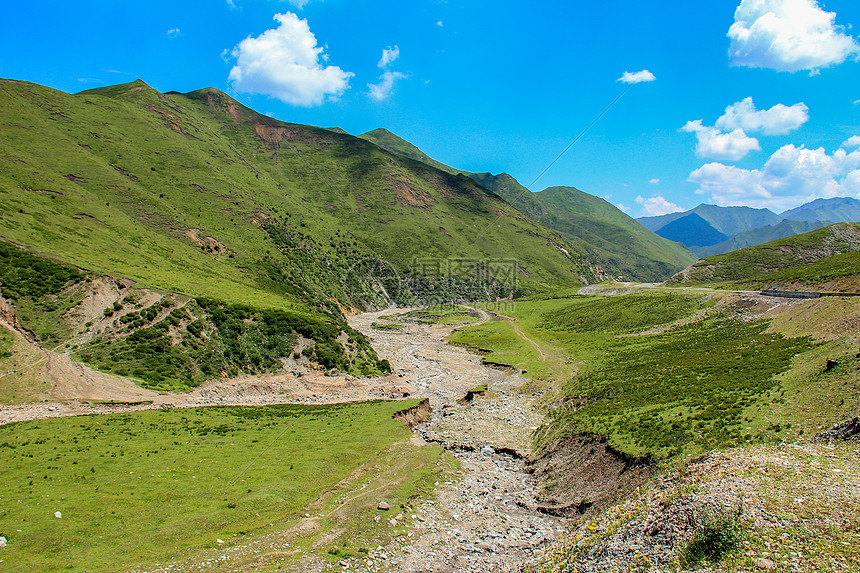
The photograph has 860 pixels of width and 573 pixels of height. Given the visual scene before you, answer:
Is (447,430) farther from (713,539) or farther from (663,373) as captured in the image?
(713,539)

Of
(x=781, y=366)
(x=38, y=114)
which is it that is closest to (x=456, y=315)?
(x=781, y=366)

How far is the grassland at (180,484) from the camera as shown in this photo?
1520 centimetres

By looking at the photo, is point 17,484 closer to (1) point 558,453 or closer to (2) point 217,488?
(2) point 217,488

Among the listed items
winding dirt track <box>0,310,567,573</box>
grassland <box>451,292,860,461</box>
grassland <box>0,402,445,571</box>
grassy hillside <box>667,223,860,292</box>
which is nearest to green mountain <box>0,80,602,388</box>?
winding dirt track <box>0,310,567,573</box>

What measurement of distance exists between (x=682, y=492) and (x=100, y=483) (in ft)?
83.2

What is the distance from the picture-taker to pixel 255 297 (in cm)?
6394

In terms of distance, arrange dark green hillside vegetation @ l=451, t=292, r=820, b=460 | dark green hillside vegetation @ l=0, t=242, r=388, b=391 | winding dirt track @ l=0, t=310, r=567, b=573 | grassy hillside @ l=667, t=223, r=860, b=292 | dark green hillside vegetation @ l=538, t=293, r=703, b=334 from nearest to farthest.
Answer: winding dirt track @ l=0, t=310, r=567, b=573 → dark green hillside vegetation @ l=451, t=292, r=820, b=460 → dark green hillside vegetation @ l=0, t=242, r=388, b=391 → dark green hillside vegetation @ l=538, t=293, r=703, b=334 → grassy hillside @ l=667, t=223, r=860, b=292

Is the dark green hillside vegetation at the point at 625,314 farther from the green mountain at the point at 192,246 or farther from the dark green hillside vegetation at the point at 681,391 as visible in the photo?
the green mountain at the point at 192,246

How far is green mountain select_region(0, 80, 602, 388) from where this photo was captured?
139 feet

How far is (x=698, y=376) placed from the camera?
3406 cm

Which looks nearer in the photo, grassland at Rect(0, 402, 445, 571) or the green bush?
the green bush

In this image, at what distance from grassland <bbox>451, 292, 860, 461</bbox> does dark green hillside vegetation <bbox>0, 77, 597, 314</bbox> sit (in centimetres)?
4510

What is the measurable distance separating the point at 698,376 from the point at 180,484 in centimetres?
3742

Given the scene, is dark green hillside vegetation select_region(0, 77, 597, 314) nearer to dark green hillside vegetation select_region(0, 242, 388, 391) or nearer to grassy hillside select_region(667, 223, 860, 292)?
dark green hillside vegetation select_region(0, 242, 388, 391)
